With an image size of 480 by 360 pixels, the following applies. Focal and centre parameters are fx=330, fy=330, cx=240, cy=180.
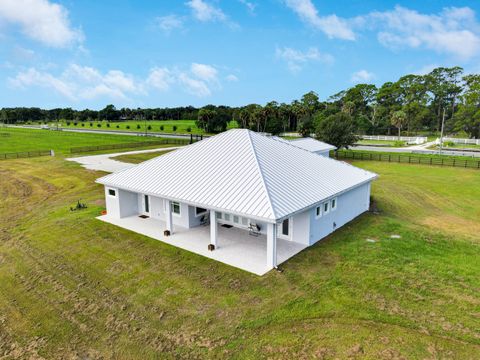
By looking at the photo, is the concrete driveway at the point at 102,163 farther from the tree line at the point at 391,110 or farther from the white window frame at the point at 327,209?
the tree line at the point at 391,110

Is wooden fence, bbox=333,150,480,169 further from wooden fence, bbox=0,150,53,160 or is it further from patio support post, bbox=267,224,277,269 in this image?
wooden fence, bbox=0,150,53,160

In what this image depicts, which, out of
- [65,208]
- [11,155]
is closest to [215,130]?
[11,155]

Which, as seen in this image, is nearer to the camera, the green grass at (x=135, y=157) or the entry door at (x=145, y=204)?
the entry door at (x=145, y=204)

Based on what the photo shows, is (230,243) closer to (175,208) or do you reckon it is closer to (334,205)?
(175,208)

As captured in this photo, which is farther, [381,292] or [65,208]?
[65,208]

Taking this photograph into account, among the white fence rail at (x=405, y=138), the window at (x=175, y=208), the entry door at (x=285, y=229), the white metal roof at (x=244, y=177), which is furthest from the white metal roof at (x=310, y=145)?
the white fence rail at (x=405, y=138)

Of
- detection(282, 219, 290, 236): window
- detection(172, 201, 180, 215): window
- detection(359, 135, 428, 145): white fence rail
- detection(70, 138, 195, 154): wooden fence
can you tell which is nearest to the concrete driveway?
detection(70, 138, 195, 154): wooden fence

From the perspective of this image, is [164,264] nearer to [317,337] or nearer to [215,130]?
[317,337]

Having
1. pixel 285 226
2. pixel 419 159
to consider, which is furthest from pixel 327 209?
pixel 419 159
